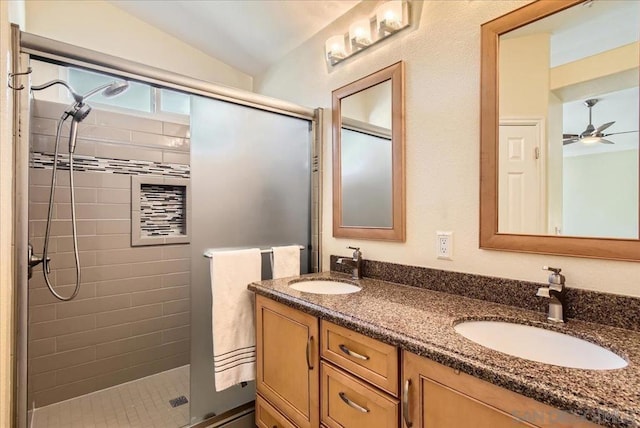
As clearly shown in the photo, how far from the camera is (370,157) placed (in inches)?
71.2

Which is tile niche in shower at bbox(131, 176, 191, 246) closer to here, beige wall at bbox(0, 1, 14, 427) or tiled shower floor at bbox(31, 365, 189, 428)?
tiled shower floor at bbox(31, 365, 189, 428)

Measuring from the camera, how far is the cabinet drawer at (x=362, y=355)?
958 millimetres

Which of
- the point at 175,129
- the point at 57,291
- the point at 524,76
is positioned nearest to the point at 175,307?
the point at 57,291

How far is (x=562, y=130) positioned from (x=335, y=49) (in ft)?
4.26

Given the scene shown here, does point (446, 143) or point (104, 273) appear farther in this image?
point (104, 273)

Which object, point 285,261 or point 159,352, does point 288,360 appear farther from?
point 159,352

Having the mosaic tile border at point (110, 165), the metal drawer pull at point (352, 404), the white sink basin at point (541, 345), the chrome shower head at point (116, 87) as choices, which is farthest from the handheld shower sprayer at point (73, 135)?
the white sink basin at point (541, 345)

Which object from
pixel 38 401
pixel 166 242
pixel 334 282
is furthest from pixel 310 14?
pixel 38 401

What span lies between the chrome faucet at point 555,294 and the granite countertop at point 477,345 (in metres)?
0.03

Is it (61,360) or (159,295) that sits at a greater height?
(159,295)

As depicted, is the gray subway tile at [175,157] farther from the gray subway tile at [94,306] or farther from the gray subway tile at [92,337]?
the gray subway tile at [92,337]

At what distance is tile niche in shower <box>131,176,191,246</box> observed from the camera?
2.39 metres

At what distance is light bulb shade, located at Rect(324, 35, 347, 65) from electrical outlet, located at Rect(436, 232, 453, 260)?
1191 millimetres

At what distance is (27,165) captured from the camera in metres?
1.24
